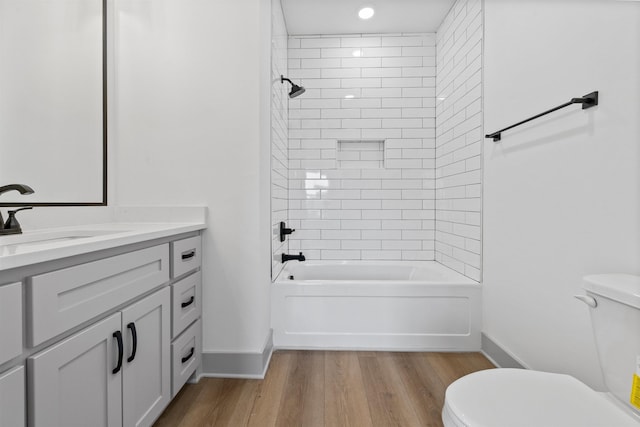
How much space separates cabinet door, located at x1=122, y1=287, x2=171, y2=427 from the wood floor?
0.23 m

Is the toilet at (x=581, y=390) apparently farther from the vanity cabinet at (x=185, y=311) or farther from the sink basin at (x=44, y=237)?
the sink basin at (x=44, y=237)

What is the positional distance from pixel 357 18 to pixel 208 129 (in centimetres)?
178

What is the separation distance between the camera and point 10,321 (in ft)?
2.39

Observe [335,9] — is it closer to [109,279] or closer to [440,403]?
[109,279]

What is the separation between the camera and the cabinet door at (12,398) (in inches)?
27.9

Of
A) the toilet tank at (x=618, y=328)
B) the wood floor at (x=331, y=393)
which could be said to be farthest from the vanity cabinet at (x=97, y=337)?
the toilet tank at (x=618, y=328)

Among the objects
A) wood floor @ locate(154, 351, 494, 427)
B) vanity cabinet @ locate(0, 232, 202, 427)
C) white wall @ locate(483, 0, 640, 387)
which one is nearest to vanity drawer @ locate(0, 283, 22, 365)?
vanity cabinet @ locate(0, 232, 202, 427)

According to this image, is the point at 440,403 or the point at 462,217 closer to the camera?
the point at 440,403

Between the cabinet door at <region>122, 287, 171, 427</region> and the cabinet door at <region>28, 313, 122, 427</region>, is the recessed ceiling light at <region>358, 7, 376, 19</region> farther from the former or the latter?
the cabinet door at <region>28, 313, 122, 427</region>

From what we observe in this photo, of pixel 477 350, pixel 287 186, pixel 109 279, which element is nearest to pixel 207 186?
pixel 109 279

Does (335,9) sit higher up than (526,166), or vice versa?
(335,9)

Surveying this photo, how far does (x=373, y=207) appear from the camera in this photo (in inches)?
119

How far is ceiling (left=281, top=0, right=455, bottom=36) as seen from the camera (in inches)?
101

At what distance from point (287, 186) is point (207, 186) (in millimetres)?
1199
